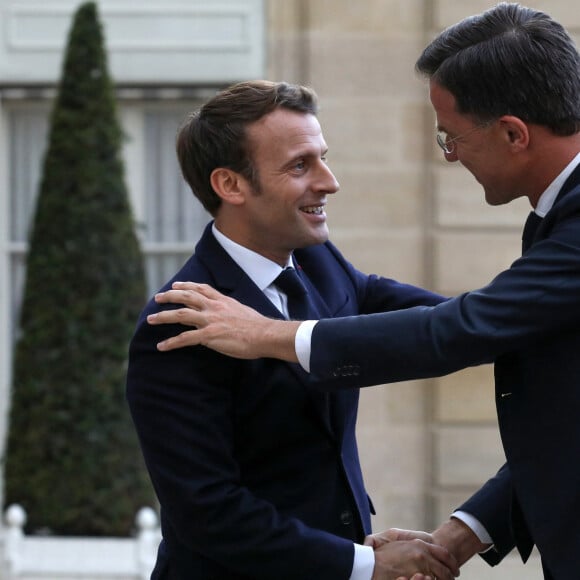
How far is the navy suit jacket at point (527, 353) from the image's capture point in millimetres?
2709

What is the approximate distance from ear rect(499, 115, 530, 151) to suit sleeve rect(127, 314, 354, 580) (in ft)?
2.58

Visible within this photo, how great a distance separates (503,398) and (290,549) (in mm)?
576

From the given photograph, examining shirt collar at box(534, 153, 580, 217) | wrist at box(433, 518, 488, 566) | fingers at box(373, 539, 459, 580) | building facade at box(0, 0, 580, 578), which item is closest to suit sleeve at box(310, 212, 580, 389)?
shirt collar at box(534, 153, 580, 217)

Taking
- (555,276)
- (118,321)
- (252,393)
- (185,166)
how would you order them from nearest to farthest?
(555,276) → (252,393) → (185,166) → (118,321)

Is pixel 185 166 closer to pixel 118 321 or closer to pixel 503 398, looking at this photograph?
pixel 503 398

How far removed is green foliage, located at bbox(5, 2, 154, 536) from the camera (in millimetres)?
7207

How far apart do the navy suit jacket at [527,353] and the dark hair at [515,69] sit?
17 cm

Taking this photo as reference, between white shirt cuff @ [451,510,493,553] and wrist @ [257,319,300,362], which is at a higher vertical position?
wrist @ [257,319,300,362]

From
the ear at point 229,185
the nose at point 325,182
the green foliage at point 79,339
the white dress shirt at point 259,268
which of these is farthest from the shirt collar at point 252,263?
the green foliage at point 79,339

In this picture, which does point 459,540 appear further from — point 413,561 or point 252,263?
point 252,263

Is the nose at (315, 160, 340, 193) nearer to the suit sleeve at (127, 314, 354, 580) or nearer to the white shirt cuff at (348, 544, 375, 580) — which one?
the suit sleeve at (127, 314, 354, 580)

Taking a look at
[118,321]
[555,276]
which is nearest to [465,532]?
[555,276]

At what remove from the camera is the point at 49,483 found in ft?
23.7

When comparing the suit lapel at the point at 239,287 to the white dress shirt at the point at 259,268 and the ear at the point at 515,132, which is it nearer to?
the white dress shirt at the point at 259,268
